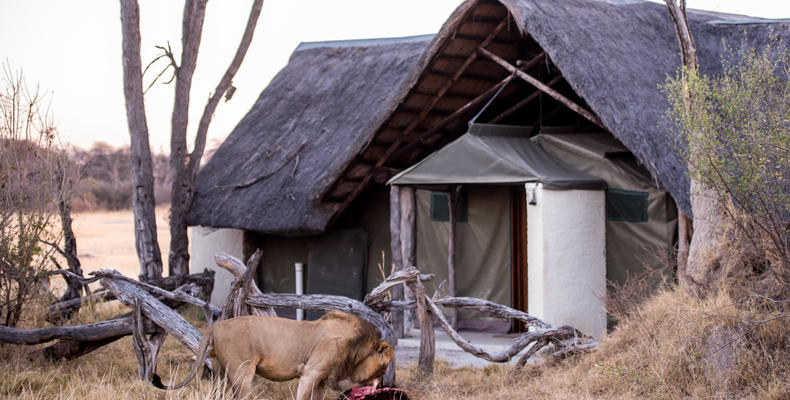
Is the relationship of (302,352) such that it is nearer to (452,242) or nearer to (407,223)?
(407,223)

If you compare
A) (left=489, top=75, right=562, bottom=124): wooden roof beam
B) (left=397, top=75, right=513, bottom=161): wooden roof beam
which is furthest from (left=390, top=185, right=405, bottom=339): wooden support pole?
(left=489, top=75, right=562, bottom=124): wooden roof beam

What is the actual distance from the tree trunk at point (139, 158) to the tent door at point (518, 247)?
4.53 metres

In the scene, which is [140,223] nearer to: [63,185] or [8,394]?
[63,185]

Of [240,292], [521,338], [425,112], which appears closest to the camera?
[240,292]

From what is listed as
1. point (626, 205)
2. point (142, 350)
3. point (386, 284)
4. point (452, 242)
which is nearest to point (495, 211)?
point (452, 242)

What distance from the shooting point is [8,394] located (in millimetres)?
6035

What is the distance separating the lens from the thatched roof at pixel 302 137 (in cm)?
1038

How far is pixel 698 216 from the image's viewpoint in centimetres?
694

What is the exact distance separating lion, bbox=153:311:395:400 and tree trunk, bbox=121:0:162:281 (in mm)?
5577

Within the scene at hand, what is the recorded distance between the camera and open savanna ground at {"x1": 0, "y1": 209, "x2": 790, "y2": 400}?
18.7 ft

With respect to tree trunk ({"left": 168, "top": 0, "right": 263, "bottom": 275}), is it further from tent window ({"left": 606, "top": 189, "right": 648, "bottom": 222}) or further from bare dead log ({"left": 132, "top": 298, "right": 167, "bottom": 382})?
tent window ({"left": 606, "top": 189, "right": 648, "bottom": 222})

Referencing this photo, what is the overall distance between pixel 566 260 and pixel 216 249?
568 centimetres

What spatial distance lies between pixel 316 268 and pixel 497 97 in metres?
3.26

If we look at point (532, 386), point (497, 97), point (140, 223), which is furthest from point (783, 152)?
point (140, 223)
